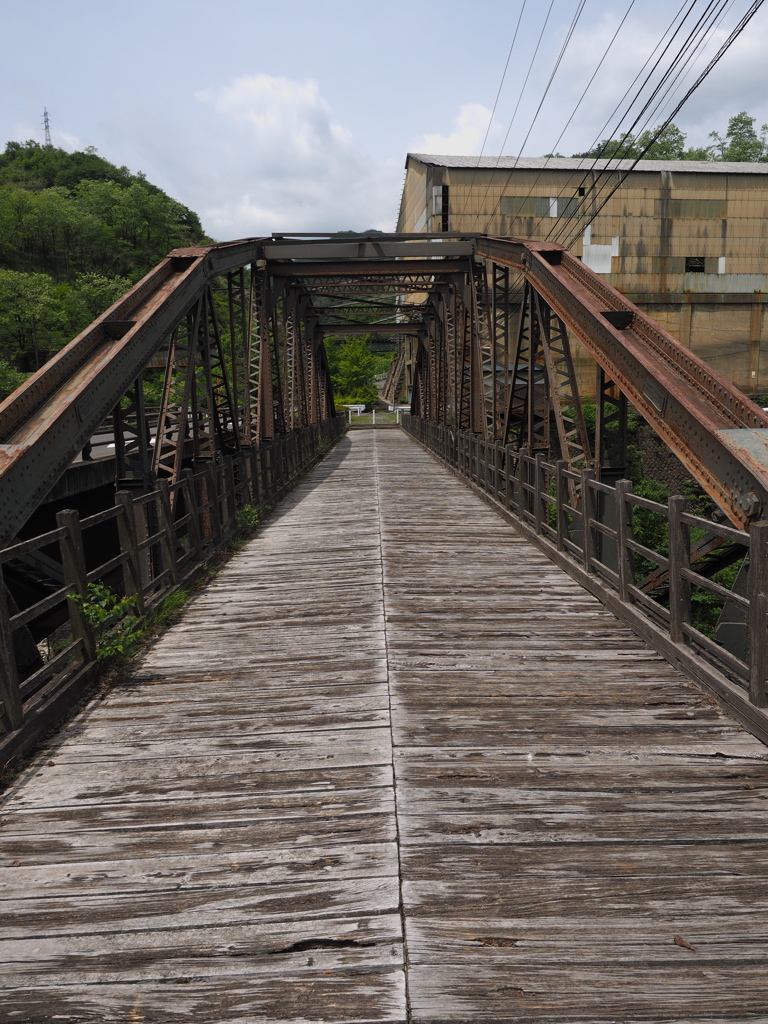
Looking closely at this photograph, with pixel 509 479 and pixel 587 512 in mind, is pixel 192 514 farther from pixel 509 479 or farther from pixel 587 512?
pixel 509 479

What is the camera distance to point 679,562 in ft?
18.8

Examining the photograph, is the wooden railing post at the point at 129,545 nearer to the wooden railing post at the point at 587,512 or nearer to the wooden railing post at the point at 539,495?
the wooden railing post at the point at 587,512

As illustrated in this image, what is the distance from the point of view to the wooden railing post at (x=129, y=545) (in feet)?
22.3

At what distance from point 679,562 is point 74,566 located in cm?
459

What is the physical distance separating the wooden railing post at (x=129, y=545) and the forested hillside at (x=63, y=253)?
28491 mm

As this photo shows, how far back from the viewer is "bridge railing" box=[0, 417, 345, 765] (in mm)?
4652

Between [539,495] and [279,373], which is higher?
[279,373]

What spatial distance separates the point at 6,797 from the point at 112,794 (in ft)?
1.93

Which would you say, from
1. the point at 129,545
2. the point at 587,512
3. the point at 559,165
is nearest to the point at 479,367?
the point at 587,512

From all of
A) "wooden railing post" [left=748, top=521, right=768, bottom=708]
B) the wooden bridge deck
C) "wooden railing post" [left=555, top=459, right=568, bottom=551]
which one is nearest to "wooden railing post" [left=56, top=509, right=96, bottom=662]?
the wooden bridge deck

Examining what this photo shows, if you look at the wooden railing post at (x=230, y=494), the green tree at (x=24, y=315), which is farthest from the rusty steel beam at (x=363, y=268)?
the green tree at (x=24, y=315)

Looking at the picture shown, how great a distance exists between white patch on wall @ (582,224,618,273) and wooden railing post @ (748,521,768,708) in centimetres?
3407

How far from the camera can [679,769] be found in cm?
419

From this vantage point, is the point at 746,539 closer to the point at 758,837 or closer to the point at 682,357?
the point at 758,837
